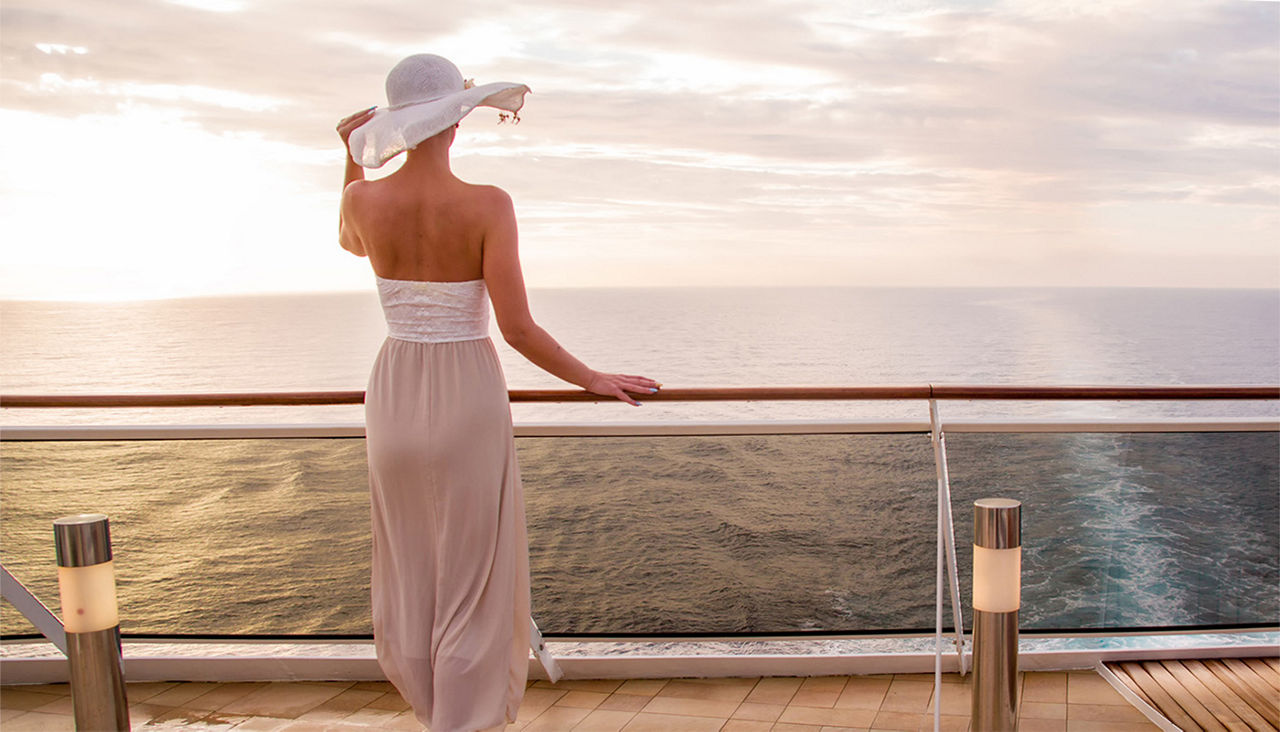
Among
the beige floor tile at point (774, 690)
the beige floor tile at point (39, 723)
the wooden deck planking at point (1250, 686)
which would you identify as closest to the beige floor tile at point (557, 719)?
the beige floor tile at point (774, 690)

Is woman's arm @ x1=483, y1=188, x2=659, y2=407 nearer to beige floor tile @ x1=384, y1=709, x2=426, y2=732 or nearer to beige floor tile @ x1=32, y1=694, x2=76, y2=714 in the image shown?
beige floor tile @ x1=384, y1=709, x2=426, y2=732

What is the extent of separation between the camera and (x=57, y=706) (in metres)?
2.55

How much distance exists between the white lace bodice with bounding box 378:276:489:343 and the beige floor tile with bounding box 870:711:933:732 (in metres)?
1.41

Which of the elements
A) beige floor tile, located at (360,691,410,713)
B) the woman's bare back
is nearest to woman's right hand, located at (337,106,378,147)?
the woman's bare back

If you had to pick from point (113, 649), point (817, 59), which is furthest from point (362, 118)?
point (817, 59)

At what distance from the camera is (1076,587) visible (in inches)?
107

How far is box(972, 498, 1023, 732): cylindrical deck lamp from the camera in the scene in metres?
1.66

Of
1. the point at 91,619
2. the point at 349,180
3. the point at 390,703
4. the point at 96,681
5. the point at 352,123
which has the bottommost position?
the point at 390,703

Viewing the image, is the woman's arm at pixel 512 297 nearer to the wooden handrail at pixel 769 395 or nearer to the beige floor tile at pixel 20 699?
the wooden handrail at pixel 769 395

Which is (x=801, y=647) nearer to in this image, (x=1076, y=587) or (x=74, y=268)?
(x=1076, y=587)

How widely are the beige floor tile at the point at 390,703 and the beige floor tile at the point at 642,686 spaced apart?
1.83 ft

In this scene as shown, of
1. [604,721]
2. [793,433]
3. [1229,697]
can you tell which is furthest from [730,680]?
[1229,697]

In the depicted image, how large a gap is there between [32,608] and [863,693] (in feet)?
7.23

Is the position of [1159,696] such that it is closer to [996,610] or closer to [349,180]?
[996,610]
